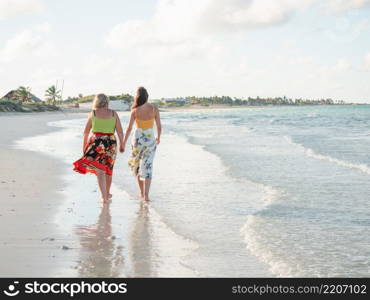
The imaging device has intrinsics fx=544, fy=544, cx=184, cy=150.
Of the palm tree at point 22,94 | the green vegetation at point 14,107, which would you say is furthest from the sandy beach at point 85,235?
the palm tree at point 22,94

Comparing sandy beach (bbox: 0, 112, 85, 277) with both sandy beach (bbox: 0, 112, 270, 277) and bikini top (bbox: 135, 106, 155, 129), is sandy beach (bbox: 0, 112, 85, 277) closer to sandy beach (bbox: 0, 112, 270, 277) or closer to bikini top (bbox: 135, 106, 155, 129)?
sandy beach (bbox: 0, 112, 270, 277)

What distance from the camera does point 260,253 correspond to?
18.1 feet

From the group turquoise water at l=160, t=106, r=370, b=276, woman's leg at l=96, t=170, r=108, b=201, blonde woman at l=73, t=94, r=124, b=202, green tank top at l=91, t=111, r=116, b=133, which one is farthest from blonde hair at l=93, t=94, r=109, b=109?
turquoise water at l=160, t=106, r=370, b=276

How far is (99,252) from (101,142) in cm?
274

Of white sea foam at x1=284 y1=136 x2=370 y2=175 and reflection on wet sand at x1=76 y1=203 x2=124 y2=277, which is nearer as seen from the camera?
reflection on wet sand at x1=76 y1=203 x2=124 y2=277

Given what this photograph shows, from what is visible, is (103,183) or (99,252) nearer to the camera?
(99,252)

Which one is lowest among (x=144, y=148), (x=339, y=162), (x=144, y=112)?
(x=339, y=162)

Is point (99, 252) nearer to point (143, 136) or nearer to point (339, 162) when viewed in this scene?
point (143, 136)

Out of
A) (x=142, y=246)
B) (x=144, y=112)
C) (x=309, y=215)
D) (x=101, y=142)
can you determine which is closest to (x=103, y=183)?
(x=101, y=142)

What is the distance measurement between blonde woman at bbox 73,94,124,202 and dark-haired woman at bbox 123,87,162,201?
35cm

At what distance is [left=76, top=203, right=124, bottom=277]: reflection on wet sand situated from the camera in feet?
15.4

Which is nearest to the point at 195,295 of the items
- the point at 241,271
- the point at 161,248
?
the point at 241,271

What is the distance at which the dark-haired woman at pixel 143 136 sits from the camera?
8117mm

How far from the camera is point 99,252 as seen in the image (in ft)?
17.4
